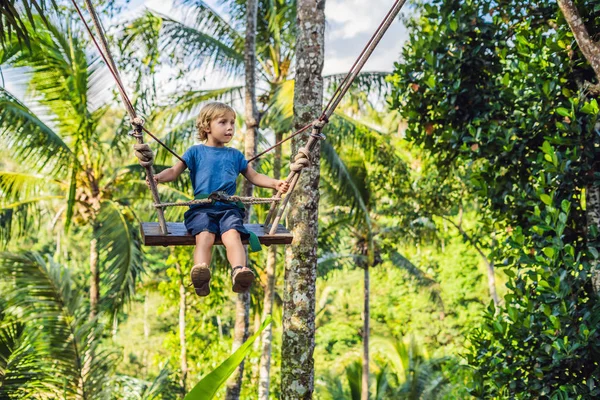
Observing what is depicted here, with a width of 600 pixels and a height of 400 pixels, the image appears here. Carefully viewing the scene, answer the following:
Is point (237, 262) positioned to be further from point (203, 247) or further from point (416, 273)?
point (416, 273)

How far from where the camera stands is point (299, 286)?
13.9 feet

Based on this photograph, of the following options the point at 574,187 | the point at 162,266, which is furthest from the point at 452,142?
the point at 162,266

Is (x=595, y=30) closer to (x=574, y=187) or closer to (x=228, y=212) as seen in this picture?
(x=574, y=187)

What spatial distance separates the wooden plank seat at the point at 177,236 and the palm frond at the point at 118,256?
4803 millimetres

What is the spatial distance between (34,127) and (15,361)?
3474 millimetres

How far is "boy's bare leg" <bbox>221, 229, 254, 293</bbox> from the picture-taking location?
293cm

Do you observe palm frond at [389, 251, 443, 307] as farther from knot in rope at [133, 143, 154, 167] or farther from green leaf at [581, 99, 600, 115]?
knot in rope at [133, 143, 154, 167]

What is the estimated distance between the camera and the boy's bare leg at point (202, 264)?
294 cm

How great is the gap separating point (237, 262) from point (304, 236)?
1262 millimetres

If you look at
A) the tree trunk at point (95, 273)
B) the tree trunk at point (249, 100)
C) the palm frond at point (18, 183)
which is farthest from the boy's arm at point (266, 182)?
the palm frond at point (18, 183)

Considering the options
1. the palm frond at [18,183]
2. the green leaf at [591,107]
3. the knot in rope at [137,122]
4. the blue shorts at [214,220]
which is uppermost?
the palm frond at [18,183]

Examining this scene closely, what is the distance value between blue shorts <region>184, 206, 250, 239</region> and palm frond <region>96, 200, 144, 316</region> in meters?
5.00

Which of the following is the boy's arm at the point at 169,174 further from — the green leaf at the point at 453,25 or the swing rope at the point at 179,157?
the green leaf at the point at 453,25

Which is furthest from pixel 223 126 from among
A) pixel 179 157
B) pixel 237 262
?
pixel 237 262
